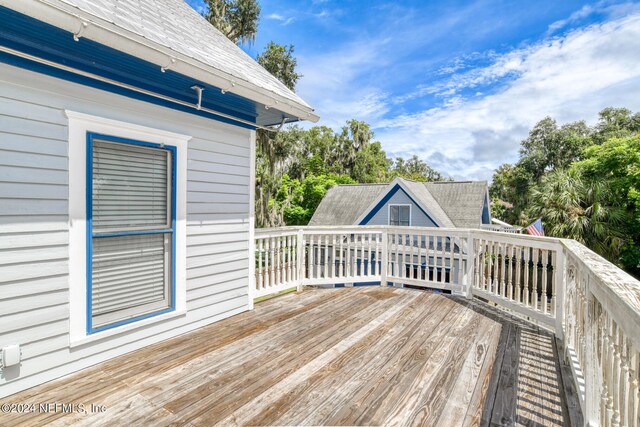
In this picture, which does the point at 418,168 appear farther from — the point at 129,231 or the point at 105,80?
the point at 105,80

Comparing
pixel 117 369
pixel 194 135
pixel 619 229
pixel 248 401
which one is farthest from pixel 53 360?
pixel 619 229

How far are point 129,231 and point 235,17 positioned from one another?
46.7ft

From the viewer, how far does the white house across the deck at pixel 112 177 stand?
2.12 m

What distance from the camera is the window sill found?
2438 millimetres

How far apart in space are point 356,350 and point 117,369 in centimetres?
201

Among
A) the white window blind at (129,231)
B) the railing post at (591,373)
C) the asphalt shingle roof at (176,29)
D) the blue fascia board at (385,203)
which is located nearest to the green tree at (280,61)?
the blue fascia board at (385,203)

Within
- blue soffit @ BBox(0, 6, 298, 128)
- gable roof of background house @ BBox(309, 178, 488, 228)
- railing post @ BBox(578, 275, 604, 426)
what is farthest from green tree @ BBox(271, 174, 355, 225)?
railing post @ BBox(578, 275, 604, 426)

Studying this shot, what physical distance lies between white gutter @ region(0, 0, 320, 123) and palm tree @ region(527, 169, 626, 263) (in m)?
12.2

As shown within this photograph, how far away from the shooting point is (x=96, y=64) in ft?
8.00

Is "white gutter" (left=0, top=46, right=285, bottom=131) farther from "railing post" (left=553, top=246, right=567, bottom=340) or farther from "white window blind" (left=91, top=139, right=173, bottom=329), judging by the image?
"railing post" (left=553, top=246, right=567, bottom=340)

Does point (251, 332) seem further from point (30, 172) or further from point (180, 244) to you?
point (30, 172)

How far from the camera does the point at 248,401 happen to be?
2.09 m

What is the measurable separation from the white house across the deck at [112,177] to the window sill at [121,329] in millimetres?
12

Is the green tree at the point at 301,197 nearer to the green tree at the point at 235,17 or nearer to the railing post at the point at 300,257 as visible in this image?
the green tree at the point at 235,17
